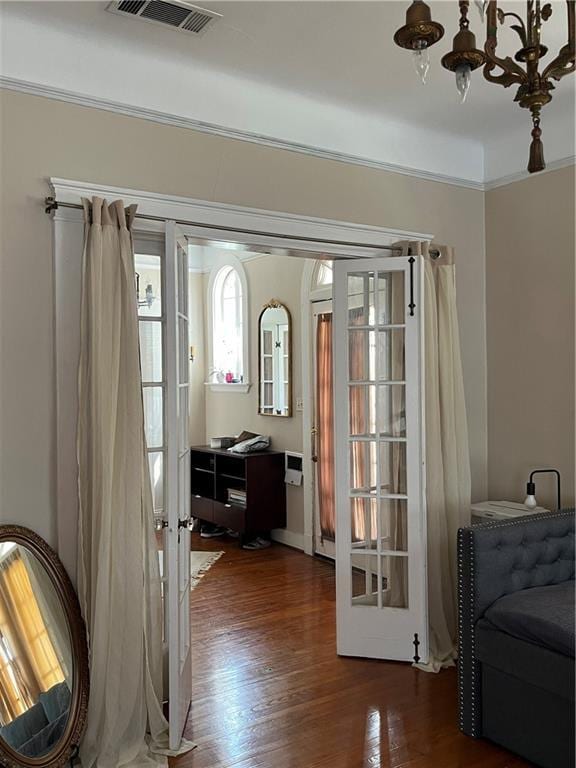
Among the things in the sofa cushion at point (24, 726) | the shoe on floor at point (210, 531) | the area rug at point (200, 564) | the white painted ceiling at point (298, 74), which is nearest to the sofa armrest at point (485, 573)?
the sofa cushion at point (24, 726)

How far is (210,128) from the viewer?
11.0 ft

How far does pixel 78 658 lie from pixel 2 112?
227cm

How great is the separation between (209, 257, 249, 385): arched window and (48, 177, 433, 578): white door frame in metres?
3.29

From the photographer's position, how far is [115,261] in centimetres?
293

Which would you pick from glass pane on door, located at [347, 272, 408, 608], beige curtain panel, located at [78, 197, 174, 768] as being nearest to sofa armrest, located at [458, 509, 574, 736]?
glass pane on door, located at [347, 272, 408, 608]

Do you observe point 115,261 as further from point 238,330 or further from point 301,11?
point 238,330

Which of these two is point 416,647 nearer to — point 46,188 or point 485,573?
point 485,573

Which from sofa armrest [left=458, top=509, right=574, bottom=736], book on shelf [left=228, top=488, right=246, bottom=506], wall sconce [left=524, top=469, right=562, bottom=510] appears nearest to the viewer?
sofa armrest [left=458, top=509, right=574, bottom=736]

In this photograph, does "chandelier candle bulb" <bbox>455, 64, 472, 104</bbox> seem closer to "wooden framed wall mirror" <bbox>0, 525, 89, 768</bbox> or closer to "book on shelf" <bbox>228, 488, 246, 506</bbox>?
"wooden framed wall mirror" <bbox>0, 525, 89, 768</bbox>

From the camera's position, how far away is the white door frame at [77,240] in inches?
115

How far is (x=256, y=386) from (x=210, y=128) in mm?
3680

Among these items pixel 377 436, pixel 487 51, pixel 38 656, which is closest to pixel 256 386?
pixel 377 436

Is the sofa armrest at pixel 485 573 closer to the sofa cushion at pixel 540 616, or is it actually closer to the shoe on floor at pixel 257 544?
the sofa cushion at pixel 540 616

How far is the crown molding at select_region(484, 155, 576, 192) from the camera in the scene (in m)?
3.93
